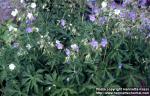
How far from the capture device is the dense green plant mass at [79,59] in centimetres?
302

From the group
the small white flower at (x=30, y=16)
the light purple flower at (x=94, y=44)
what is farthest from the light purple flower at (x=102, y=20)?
A: the small white flower at (x=30, y=16)

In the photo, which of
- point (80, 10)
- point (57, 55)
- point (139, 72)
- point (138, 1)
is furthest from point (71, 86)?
point (80, 10)

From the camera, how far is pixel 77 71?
3.02 meters

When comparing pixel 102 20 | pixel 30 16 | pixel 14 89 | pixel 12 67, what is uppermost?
pixel 30 16

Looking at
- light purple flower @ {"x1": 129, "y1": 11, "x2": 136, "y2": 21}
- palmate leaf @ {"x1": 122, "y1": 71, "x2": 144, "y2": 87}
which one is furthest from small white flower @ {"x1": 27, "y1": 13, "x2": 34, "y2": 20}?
palmate leaf @ {"x1": 122, "y1": 71, "x2": 144, "y2": 87}

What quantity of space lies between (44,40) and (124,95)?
2.73ft

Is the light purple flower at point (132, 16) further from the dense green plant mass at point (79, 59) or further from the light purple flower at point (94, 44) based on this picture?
the light purple flower at point (94, 44)

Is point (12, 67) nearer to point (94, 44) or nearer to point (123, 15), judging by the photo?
point (94, 44)

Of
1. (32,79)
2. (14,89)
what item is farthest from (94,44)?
(14,89)

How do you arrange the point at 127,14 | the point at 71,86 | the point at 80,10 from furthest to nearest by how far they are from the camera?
the point at 80,10, the point at 127,14, the point at 71,86

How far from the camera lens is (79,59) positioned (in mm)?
3055

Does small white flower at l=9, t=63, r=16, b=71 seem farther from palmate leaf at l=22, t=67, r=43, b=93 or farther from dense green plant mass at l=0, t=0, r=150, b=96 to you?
palmate leaf at l=22, t=67, r=43, b=93

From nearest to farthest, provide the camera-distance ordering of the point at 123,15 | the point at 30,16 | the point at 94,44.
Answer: the point at 94,44 → the point at 123,15 → the point at 30,16

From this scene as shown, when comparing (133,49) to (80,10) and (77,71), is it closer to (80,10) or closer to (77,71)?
(77,71)
